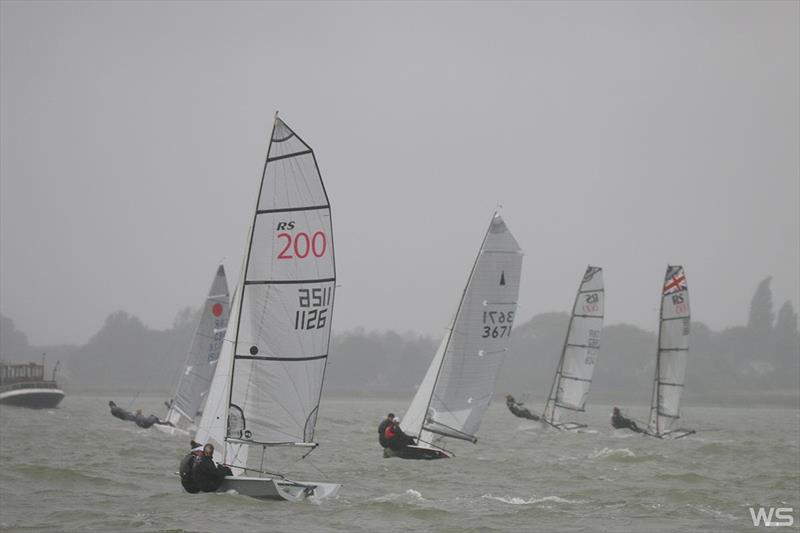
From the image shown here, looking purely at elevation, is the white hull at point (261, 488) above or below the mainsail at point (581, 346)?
below

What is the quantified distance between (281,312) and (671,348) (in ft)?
105

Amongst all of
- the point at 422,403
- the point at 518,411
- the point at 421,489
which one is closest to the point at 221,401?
the point at 421,489

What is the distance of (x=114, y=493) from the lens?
23.4m

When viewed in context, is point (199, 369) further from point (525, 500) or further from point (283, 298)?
point (283, 298)

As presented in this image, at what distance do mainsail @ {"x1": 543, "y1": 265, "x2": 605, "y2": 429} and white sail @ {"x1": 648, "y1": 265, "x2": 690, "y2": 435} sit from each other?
320cm

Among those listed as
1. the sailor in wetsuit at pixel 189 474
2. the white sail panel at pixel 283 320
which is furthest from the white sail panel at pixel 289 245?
the sailor in wetsuit at pixel 189 474

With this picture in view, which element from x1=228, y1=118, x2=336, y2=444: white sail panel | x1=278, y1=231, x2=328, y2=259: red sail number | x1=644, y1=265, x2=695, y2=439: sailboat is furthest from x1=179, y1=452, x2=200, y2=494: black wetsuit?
x1=644, y1=265, x2=695, y2=439: sailboat

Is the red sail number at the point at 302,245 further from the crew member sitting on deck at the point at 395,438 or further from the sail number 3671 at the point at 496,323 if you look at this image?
the sail number 3671 at the point at 496,323

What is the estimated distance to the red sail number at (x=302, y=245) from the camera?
20109 mm

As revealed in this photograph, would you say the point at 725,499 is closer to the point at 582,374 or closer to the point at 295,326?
the point at 295,326

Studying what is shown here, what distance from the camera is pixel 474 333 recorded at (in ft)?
102

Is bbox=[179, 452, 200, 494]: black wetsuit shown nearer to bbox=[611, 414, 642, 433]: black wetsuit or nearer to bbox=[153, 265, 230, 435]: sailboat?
bbox=[153, 265, 230, 435]: sailboat

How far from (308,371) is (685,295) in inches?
1206

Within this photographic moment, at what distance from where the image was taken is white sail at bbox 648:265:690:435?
4744 cm
